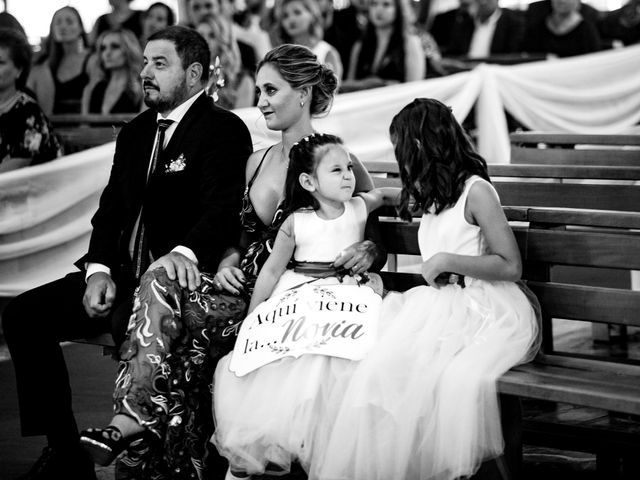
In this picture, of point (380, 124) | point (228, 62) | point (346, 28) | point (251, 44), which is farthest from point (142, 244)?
point (346, 28)

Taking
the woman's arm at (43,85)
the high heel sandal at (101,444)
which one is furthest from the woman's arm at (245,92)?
the high heel sandal at (101,444)

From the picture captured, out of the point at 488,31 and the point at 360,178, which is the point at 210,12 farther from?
the point at 360,178

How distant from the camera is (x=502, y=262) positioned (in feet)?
12.6

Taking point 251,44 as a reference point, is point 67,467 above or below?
below

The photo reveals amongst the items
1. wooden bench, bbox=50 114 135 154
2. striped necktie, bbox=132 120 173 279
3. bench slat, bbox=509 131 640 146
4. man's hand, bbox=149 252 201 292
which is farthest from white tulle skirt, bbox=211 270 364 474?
wooden bench, bbox=50 114 135 154

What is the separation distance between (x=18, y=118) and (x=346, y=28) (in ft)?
20.2

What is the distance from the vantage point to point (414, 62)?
9.55m

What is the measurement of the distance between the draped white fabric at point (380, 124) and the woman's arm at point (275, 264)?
1089mm

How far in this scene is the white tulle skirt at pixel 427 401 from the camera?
3.55m

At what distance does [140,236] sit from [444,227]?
3.98ft

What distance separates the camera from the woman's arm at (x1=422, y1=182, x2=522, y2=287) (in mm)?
3844

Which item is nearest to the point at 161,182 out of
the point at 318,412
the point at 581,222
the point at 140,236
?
the point at 140,236

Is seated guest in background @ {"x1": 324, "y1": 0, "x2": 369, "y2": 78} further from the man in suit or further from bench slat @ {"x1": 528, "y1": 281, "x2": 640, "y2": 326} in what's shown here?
bench slat @ {"x1": 528, "y1": 281, "x2": 640, "y2": 326}

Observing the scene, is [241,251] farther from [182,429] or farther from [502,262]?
[502,262]
